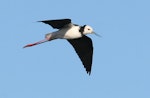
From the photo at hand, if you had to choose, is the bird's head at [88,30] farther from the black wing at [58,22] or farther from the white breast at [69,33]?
the black wing at [58,22]

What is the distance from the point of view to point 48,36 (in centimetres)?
2189

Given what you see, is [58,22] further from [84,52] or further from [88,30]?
[84,52]

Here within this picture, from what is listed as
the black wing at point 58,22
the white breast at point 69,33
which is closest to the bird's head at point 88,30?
the white breast at point 69,33

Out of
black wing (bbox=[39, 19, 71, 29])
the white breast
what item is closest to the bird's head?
the white breast

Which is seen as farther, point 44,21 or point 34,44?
point 34,44

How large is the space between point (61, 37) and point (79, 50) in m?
2.20

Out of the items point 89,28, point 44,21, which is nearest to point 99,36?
point 89,28

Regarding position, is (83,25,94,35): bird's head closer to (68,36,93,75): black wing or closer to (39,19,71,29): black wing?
(39,19,71,29): black wing

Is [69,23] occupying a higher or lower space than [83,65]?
higher

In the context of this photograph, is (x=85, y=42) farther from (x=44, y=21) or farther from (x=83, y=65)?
(x=44, y=21)

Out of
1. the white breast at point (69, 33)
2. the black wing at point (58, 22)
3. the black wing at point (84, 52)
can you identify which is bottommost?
the black wing at point (84, 52)

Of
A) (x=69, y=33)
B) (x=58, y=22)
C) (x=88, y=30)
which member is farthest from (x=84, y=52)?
(x=58, y=22)

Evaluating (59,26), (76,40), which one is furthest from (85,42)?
(59,26)

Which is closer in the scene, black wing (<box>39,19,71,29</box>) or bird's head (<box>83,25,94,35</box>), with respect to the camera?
black wing (<box>39,19,71,29</box>)
